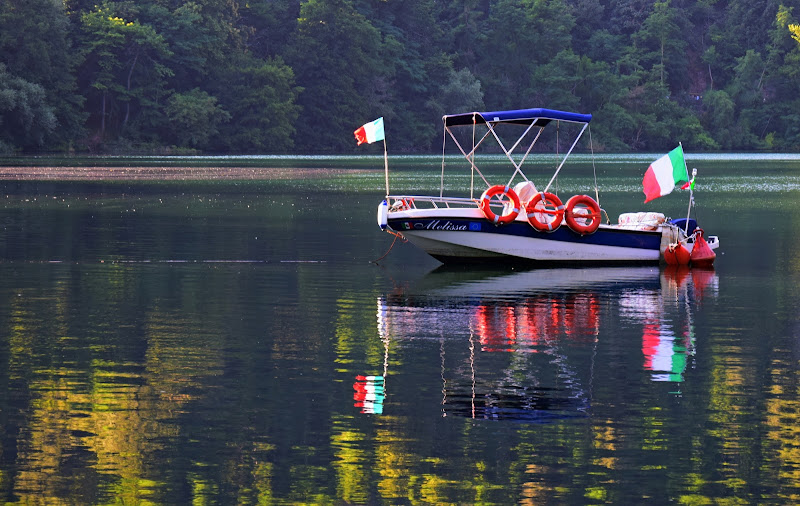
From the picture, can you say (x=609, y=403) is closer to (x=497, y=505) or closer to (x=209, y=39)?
(x=497, y=505)

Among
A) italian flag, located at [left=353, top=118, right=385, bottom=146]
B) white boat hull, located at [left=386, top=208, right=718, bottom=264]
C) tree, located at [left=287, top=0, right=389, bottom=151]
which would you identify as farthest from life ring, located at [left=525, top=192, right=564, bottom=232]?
tree, located at [left=287, top=0, right=389, bottom=151]

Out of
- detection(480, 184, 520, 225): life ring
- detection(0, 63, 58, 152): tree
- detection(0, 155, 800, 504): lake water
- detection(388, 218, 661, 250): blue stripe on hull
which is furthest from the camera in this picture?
detection(0, 63, 58, 152): tree

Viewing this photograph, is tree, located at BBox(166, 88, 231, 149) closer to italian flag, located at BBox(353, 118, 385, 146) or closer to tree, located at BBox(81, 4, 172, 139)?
tree, located at BBox(81, 4, 172, 139)

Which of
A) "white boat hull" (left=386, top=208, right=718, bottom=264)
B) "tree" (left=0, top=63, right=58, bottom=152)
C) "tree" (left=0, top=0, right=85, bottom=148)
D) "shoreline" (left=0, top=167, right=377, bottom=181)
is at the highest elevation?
"tree" (left=0, top=0, right=85, bottom=148)

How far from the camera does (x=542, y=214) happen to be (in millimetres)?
32031

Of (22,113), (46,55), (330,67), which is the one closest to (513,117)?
(22,113)

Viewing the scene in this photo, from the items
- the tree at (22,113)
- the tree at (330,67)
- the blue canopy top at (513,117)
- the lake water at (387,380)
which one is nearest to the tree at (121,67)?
the tree at (22,113)

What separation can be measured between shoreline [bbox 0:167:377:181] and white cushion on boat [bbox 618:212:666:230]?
45.8 m

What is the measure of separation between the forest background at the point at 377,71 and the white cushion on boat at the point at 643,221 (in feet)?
280

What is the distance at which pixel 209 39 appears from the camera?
140m

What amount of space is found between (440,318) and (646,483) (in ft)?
34.7

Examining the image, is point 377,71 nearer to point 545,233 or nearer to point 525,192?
point 525,192

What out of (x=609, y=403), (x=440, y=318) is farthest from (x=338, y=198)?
(x=609, y=403)

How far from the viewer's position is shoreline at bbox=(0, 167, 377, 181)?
77450 mm
